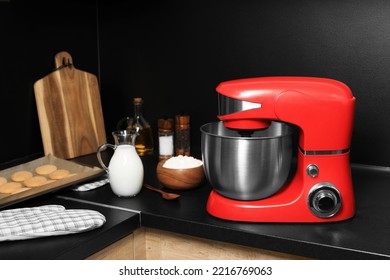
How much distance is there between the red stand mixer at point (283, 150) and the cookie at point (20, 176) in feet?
1.91

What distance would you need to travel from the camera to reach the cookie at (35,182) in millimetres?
1539

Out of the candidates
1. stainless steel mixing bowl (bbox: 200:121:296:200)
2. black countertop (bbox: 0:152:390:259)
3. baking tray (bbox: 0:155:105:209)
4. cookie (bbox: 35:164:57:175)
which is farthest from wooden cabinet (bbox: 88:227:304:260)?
cookie (bbox: 35:164:57:175)

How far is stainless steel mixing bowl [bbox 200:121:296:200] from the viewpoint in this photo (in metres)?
1.32

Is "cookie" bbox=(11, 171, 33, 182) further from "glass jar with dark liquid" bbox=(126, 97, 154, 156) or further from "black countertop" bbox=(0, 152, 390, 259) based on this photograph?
"glass jar with dark liquid" bbox=(126, 97, 154, 156)

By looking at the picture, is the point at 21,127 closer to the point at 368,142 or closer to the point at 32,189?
the point at 32,189

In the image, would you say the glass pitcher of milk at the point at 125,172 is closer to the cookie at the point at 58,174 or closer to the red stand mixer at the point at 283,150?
the cookie at the point at 58,174

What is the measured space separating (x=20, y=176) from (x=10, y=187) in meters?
0.09

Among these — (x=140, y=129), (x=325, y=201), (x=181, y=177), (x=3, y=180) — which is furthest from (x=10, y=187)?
(x=325, y=201)

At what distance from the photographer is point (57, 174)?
1.62 metres

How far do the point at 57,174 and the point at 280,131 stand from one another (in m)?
0.68

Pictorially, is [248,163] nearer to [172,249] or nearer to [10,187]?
[172,249]

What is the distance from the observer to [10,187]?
4.96 ft

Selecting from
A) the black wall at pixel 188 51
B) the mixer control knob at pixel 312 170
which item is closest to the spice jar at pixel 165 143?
the black wall at pixel 188 51
